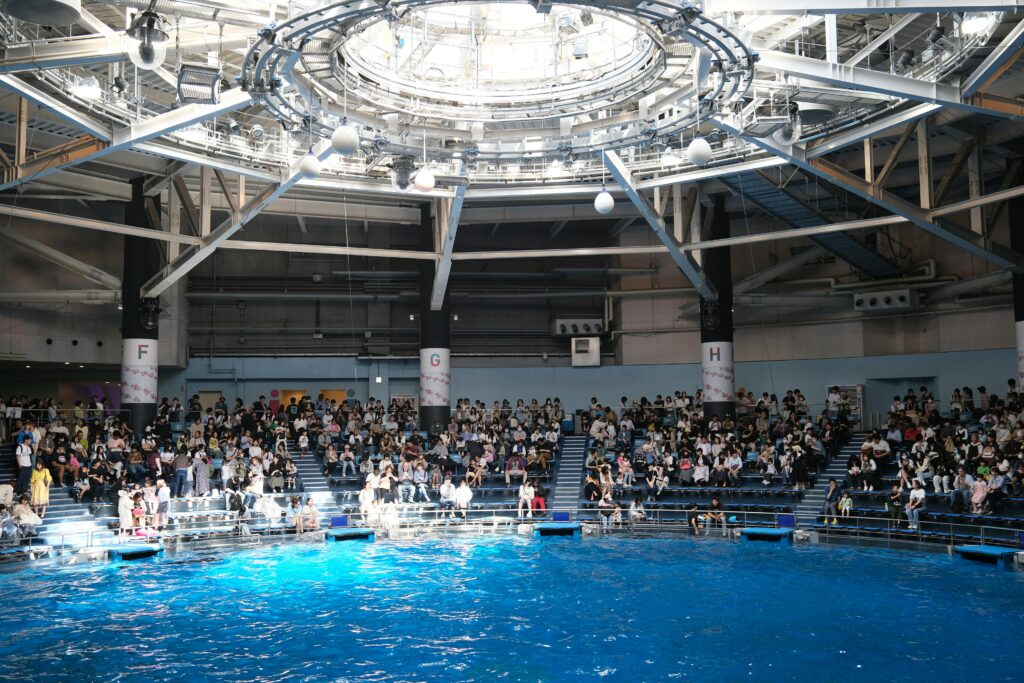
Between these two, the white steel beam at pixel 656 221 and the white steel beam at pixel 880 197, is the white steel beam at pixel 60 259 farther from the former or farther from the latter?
the white steel beam at pixel 880 197

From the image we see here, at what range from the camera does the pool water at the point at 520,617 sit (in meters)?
12.6

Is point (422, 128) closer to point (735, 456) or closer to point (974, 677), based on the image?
point (735, 456)

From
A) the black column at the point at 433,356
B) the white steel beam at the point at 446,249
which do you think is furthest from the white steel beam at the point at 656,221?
the black column at the point at 433,356

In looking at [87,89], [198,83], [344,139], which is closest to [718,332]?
[344,139]

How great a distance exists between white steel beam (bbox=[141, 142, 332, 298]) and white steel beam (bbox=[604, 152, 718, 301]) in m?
7.13

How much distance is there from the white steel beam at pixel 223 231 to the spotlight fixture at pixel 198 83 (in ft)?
16.6

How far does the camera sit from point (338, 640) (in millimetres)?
14133

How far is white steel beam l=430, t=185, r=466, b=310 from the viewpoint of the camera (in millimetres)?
26237

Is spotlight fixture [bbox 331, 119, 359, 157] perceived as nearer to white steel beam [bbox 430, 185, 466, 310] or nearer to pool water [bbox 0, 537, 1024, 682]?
pool water [bbox 0, 537, 1024, 682]

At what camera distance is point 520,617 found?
611 inches

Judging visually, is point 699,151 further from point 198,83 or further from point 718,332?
point 718,332

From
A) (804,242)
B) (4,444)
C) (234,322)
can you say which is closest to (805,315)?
(804,242)

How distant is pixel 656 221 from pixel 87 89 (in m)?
15.3

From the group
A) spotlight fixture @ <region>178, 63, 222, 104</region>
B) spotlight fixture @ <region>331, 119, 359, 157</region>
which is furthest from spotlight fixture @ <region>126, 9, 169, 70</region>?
spotlight fixture @ <region>331, 119, 359, 157</region>
